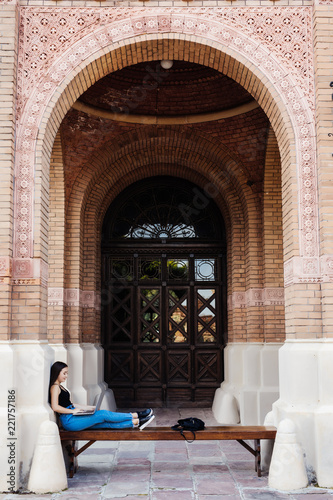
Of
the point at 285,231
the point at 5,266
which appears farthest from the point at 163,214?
the point at 5,266

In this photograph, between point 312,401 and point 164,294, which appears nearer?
point 312,401

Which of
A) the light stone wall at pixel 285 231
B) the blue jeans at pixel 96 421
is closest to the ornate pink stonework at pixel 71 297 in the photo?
the light stone wall at pixel 285 231

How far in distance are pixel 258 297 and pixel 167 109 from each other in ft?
12.1

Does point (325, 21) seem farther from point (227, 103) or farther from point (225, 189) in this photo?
point (225, 189)

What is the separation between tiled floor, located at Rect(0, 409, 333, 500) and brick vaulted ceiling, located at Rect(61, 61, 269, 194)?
176 inches

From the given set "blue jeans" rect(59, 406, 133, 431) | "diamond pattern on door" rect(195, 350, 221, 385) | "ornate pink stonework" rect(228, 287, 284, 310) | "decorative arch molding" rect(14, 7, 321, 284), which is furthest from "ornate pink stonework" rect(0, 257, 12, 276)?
"diamond pattern on door" rect(195, 350, 221, 385)

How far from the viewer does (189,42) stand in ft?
22.2

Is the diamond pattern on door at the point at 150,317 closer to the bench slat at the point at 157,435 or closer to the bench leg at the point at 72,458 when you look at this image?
the bench leg at the point at 72,458

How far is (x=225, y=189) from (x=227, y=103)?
5.24 ft

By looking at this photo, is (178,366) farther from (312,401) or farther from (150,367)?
(312,401)

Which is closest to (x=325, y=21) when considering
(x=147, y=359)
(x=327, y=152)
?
(x=327, y=152)

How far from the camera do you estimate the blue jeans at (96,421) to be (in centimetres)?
615

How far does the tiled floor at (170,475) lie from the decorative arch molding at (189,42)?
89.9 inches

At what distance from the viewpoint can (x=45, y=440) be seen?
5676 millimetres
